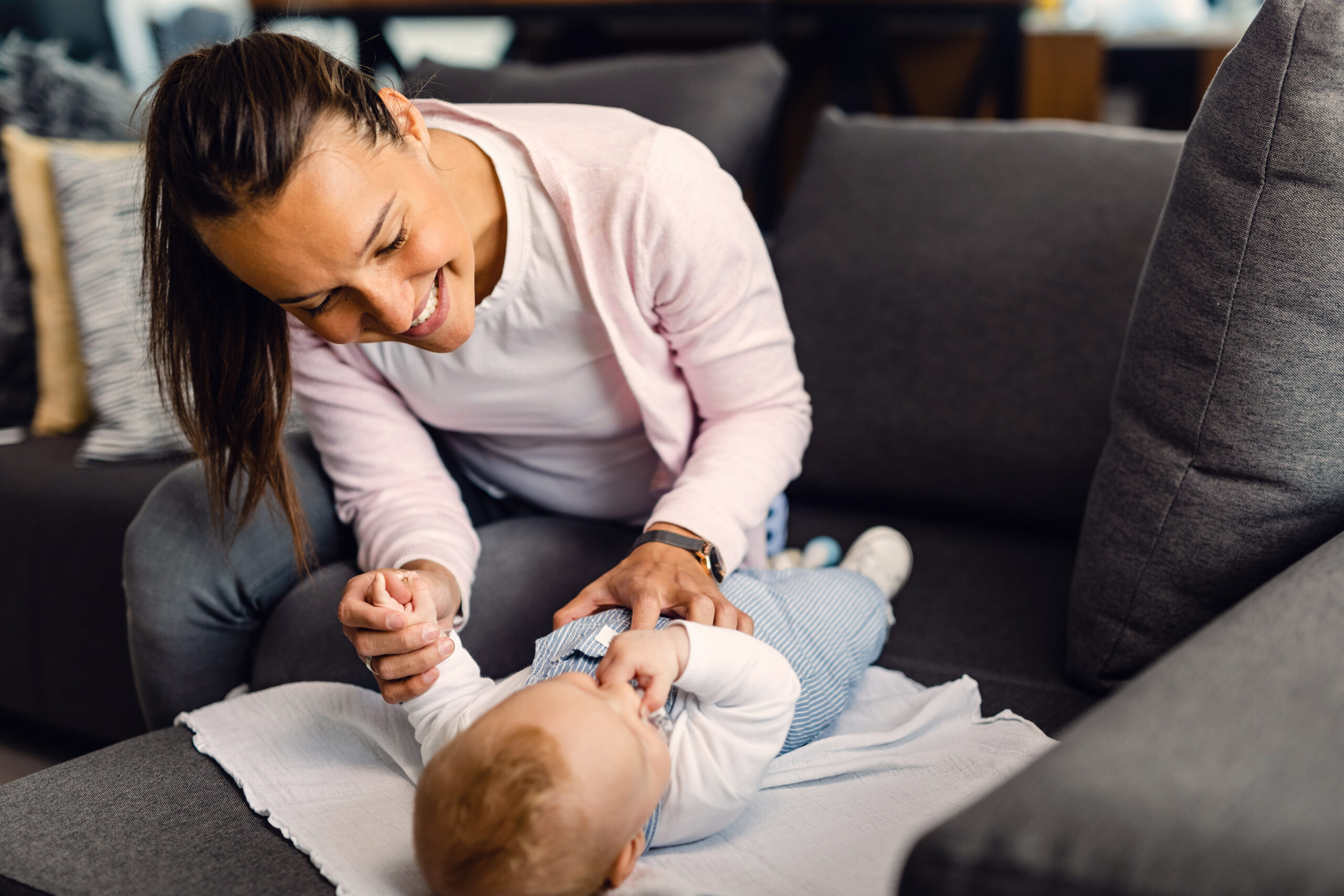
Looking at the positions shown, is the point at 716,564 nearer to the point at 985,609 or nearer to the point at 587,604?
the point at 587,604

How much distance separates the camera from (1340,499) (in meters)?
0.89

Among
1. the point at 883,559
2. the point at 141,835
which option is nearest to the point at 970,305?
the point at 883,559

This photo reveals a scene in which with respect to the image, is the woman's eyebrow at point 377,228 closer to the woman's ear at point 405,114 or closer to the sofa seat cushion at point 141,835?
the woman's ear at point 405,114

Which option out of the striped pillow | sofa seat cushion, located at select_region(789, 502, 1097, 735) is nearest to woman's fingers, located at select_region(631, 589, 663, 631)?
sofa seat cushion, located at select_region(789, 502, 1097, 735)

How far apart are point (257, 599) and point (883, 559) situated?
723mm

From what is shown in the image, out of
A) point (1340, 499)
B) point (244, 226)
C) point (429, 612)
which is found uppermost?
point (244, 226)

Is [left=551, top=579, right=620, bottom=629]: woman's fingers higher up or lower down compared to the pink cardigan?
lower down

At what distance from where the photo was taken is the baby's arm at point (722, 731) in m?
0.83

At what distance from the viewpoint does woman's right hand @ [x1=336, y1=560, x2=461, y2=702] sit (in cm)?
89

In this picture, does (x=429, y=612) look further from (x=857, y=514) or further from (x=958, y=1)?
(x=958, y=1)

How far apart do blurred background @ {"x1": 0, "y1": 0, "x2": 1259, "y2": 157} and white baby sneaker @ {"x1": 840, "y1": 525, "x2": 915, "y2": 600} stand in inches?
82.4

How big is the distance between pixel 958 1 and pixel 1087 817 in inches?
117

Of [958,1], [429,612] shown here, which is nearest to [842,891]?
Answer: [429,612]

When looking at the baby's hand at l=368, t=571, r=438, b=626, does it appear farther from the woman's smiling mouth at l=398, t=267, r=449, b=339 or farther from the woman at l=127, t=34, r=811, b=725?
the woman's smiling mouth at l=398, t=267, r=449, b=339
